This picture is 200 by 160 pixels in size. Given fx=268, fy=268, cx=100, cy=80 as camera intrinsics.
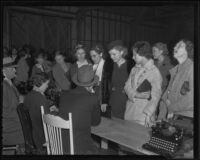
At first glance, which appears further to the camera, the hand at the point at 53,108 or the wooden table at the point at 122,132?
the hand at the point at 53,108

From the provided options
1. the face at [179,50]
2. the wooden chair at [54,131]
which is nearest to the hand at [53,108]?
the wooden chair at [54,131]

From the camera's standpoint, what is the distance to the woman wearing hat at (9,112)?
2.19 meters

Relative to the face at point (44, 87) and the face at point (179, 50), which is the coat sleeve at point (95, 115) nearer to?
the face at point (44, 87)

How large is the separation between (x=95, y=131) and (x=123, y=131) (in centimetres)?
21

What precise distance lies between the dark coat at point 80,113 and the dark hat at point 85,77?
5 centimetres

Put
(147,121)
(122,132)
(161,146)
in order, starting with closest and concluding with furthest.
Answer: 1. (161,146)
2. (122,132)
3. (147,121)

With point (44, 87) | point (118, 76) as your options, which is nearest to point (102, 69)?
point (118, 76)

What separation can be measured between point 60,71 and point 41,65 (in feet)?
0.53

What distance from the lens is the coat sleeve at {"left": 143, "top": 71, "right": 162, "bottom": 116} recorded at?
2.03m

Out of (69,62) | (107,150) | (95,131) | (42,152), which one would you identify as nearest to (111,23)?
(69,62)

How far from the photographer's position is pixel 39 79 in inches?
81.7

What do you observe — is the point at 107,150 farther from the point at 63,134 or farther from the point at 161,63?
the point at 161,63

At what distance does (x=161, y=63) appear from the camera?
82.0 inches

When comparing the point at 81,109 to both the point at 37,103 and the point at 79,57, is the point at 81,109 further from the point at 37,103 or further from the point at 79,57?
the point at 79,57
